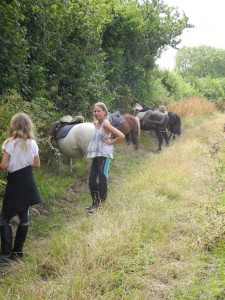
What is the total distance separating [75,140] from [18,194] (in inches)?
120

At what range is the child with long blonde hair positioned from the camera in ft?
12.5

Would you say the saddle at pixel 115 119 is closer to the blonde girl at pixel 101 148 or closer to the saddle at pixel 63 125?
the saddle at pixel 63 125

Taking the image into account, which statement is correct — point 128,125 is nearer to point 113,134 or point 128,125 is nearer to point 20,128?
point 113,134

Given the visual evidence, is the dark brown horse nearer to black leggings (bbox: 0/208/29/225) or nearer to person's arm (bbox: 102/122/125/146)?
person's arm (bbox: 102/122/125/146)

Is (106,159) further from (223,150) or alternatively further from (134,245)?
(223,150)

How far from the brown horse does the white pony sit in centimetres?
229

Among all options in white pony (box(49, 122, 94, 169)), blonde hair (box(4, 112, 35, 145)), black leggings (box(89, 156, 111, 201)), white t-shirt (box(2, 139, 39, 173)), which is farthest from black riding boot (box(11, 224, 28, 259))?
white pony (box(49, 122, 94, 169))

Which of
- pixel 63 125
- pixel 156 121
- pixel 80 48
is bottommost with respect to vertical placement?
pixel 63 125

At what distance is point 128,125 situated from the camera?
10.0 metres

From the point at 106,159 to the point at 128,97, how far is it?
932 cm

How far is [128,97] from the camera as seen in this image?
46.5ft

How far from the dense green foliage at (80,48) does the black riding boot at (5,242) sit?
3.15 metres

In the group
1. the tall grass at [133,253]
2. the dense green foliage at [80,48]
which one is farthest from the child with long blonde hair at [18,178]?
the dense green foliage at [80,48]

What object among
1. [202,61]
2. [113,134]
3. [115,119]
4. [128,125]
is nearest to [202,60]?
[202,61]
